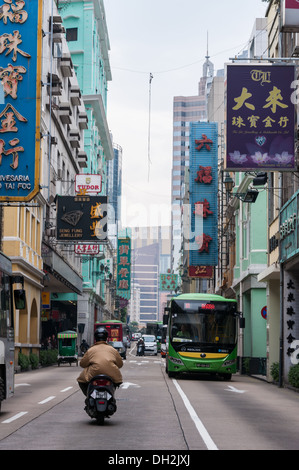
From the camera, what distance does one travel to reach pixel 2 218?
37.8 meters

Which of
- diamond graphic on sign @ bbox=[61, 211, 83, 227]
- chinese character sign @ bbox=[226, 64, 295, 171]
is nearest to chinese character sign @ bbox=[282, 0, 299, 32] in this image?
chinese character sign @ bbox=[226, 64, 295, 171]

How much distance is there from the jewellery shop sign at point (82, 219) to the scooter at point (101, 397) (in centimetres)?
3062

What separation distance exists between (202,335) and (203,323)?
529 mm

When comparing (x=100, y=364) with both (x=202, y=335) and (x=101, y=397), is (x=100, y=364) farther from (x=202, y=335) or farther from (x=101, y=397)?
(x=202, y=335)

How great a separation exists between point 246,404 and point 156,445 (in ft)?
29.5

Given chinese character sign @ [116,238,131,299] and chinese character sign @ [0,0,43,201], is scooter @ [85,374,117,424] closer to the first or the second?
chinese character sign @ [0,0,43,201]

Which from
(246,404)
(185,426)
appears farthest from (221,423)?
(246,404)

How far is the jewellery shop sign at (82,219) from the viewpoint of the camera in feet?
145

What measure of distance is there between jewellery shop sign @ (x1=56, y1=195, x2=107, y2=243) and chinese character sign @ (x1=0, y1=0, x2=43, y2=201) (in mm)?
16339

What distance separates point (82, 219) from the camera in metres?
44.9

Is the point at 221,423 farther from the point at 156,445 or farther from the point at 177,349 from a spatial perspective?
Answer: the point at 177,349

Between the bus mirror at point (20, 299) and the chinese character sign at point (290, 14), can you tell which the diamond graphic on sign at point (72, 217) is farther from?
the bus mirror at point (20, 299)

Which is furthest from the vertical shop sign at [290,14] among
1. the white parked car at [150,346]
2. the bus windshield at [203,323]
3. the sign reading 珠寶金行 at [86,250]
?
the white parked car at [150,346]

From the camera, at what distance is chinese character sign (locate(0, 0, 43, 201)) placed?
27.5 m
